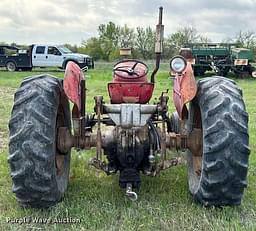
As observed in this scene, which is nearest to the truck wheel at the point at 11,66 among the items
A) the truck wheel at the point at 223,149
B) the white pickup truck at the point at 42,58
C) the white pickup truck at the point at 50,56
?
the white pickup truck at the point at 42,58

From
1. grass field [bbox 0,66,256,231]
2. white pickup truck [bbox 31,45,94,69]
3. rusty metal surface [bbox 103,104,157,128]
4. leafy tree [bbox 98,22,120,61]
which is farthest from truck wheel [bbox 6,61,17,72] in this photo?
rusty metal surface [bbox 103,104,157,128]

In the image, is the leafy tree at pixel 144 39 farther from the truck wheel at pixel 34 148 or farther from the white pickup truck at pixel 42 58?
the truck wheel at pixel 34 148

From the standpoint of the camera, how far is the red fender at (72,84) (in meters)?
4.03

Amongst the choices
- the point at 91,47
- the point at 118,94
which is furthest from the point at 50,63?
the point at 118,94

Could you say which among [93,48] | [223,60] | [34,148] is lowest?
[93,48]

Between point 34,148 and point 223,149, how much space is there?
1.47 m

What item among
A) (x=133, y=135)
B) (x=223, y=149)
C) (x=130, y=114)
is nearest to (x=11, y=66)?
(x=133, y=135)

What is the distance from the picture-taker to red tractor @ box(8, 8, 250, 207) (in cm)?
395

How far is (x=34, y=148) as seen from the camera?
3.93 meters

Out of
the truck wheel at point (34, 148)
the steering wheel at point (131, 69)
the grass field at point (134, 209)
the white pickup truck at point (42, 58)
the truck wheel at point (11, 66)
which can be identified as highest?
the steering wheel at point (131, 69)

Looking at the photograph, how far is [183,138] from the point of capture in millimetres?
4484

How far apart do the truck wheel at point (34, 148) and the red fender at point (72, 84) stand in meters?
0.23

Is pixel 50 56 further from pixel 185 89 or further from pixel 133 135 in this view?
pixel 185 89

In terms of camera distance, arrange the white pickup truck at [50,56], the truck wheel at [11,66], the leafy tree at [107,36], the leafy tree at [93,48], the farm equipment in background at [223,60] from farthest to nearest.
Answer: the leafy tree at [93,48]
the leafy tree at [107,36]
the truck wheel at [11,66]
the white pickup truck at [50,56]
the farm equipment in background at [223,60]
